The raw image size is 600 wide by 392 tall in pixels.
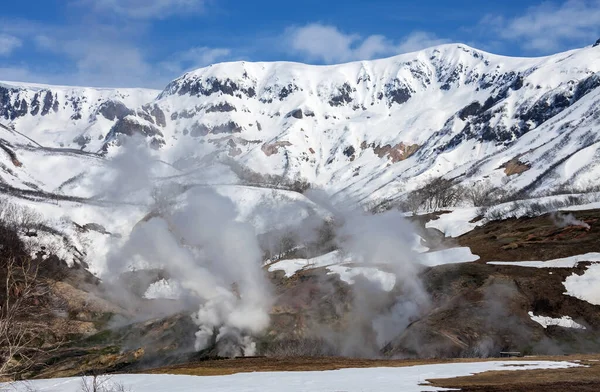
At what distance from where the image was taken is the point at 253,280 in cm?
8619

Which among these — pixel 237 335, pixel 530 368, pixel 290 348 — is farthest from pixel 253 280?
pixel 530 368

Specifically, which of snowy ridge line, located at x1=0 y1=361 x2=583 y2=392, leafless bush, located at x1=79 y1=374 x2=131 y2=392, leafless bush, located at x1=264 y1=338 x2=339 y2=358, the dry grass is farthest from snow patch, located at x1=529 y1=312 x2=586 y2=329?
leafless bush, located at x1=79 y1=374 x2=131 y2=392

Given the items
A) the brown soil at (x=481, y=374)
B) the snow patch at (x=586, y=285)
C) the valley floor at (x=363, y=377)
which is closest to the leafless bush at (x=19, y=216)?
the brown soil at (x=481, y=374)

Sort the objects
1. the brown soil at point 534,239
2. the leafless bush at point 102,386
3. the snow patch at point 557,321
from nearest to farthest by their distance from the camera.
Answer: the leafless bush at point 102,386 < the snow patch at point 557,321 < the brown soil at point 534,239

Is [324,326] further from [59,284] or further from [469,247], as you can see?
[59,284]

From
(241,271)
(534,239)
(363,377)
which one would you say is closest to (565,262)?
(534,239)

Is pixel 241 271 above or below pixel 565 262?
above

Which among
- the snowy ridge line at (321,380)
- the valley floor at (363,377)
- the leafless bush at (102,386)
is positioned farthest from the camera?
the snowy ridge line at (321,380)

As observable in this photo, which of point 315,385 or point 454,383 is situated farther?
point 315,385

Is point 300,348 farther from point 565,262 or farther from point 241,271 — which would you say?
point 565,262

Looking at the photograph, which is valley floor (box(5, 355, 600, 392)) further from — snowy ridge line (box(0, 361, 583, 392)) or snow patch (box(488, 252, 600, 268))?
snow patch (box(488, 252, 600, 268))

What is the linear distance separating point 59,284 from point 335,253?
200ft

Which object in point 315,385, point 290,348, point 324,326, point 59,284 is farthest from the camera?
point 59,284

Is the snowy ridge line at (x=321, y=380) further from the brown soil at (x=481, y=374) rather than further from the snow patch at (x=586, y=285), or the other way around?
the snow patch at (x=586, y=285)
